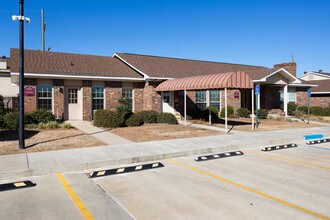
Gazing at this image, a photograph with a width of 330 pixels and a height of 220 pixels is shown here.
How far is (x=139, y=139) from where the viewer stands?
12.3 m

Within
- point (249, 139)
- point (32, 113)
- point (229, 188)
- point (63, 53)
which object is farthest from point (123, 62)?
point (229, 188)

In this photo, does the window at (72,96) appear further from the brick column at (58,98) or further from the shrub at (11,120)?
the shrub at (11,120)

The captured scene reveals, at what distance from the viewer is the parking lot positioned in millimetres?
4848

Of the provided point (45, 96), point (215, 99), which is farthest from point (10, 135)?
point (215, 99)

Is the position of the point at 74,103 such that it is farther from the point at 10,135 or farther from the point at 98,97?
the point at 10,135

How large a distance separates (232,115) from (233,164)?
16547mm

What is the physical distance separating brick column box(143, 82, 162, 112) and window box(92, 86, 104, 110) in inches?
126

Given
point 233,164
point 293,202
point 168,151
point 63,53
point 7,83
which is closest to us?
point 293,202

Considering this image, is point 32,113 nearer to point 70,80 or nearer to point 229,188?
point 70,80

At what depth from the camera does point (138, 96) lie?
70.2 ft

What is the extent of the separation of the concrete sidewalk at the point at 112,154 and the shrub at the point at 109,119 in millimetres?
5437

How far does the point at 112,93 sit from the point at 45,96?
439 cm

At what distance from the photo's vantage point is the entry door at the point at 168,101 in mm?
21859

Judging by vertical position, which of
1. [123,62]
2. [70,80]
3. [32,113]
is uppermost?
[123,62]
